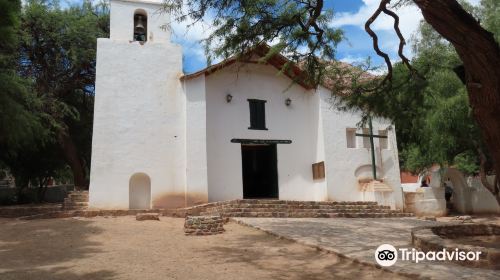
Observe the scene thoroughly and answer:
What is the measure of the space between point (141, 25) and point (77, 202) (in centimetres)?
631

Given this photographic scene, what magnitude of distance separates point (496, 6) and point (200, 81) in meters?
8.96

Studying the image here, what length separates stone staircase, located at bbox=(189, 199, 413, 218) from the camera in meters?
12.2

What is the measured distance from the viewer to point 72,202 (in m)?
13.8

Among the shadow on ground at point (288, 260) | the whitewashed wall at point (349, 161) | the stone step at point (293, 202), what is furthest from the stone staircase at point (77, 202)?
the whitewashed wall at point (349, 161)

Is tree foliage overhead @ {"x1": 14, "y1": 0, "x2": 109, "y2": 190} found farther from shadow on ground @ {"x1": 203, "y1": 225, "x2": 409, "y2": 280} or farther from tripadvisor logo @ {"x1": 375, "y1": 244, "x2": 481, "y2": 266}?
tripadvisor logo @ {"x1": 375, "y1": 244, "x2": 481, "y2": 266}

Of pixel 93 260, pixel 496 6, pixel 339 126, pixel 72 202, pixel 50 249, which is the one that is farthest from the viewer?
pixel 339 126

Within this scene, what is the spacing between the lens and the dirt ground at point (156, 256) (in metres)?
5.88

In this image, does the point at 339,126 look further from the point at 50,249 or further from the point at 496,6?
the point at 50,249

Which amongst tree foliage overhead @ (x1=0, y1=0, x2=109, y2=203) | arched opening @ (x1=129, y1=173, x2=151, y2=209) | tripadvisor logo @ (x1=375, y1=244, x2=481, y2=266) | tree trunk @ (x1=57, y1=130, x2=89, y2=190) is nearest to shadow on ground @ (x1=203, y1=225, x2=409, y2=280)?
tripadvisor logo @ (x1=375, y1=244, x2=481, y2=266)

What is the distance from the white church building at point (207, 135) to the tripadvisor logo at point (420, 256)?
8150 millimetres

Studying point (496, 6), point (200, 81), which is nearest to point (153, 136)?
point (200, 81)

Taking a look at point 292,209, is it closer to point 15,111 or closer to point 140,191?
point 140,191

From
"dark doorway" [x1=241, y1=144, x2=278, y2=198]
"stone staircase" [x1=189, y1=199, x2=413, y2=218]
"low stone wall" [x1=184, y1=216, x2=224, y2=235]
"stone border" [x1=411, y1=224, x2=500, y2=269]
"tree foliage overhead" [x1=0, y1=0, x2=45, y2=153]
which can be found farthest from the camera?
"dark doorway" [x1=241, y1=144, x2=278, y2=198]

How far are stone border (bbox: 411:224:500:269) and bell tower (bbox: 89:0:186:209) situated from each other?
8231mm
